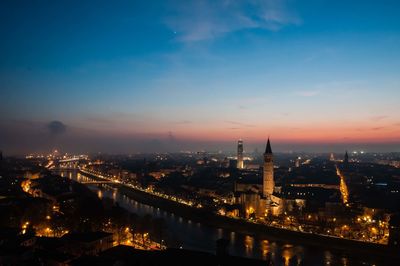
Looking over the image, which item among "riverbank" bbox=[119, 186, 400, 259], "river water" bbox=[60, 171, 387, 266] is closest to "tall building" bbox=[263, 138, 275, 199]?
"riverbank" bbox=[119, 186, 400, 259]

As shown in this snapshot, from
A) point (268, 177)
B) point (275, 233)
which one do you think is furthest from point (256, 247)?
point (268, 177)

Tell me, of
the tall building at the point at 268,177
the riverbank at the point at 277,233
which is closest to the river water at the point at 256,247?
the riverbank at the point at 277,233

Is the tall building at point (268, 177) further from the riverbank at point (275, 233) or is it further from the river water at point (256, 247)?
the river water at point (256, 247)

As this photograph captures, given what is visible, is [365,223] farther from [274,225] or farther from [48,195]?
[48,195]

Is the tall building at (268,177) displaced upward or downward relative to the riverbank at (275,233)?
upward

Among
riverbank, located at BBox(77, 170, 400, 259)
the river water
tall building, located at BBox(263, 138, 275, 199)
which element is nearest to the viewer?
the river water

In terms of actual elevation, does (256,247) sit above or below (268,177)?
below

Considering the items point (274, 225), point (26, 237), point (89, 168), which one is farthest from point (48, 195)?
point (89, 168)

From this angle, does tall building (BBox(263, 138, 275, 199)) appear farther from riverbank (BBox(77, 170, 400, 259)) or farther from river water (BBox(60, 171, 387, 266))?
river water (BBox(60, 171, 387, 266))

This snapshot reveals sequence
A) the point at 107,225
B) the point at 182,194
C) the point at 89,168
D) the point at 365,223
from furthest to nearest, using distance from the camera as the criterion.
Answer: the point at 89,168 → the point at 182,194 → the point at 365,223 → the point at 107,225

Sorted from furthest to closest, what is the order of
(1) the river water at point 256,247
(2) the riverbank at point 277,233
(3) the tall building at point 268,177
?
(3) the tall building at point 268,177
(2) the riverbank at point 277,233
(1) the river water at point 256,247

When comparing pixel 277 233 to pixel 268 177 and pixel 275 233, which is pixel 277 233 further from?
pixel 268 177
